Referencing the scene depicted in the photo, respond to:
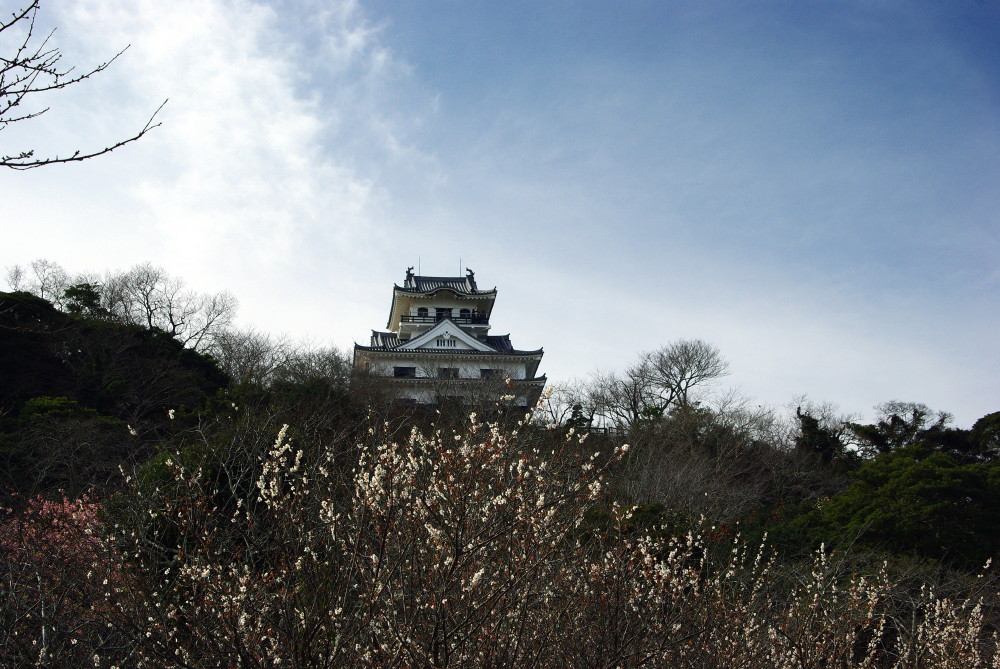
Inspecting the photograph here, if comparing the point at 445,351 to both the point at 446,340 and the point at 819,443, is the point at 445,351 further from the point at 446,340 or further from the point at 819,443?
the point at 819,443

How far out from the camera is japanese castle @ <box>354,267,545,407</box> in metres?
27.3

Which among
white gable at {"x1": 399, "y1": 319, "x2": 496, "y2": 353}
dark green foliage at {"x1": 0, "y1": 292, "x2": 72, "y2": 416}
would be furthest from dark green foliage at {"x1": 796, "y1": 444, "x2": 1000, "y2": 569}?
white gable at {"x1": 399, "y1": 319, "x2": 496, "y2": 353}

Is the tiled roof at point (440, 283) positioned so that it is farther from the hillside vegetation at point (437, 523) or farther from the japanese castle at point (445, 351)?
→ the hillside vegetation at point (437, 523)

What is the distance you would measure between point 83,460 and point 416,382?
16377 millimetres

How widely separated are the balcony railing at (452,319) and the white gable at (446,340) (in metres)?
1.50

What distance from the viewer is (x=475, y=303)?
37.3 metres

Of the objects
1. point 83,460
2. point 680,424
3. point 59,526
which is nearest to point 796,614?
point 59,526

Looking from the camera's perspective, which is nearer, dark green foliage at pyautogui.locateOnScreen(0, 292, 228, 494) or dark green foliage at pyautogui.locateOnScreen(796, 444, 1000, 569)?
dark green foliage at pyautogui.locateOnScreen(796, 444, 1000, 569)

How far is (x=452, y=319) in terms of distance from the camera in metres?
35.7

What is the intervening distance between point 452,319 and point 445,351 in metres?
4.31

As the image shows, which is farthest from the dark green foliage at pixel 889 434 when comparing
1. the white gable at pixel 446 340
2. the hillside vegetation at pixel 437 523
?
the white gable at pixel 446 340

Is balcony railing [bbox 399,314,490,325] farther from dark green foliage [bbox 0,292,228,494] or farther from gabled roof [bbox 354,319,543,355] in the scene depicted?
dark green foliage [bbox 0,292,228,494]

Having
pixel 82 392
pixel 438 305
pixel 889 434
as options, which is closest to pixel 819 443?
pixel 889 434

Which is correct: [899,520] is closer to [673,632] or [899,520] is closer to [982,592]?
[982,592]
